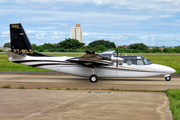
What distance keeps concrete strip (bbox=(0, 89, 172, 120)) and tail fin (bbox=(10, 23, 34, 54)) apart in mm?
8690

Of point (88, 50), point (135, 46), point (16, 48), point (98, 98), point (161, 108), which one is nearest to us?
point (161, 108)

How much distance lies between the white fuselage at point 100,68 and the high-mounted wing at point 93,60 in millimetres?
635

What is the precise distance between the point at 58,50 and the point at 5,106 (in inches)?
3069

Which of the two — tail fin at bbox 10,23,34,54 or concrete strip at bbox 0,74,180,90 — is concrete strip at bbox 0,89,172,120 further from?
tail fin at bbox 10,23,34,54

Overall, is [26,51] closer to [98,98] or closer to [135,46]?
[98,98]

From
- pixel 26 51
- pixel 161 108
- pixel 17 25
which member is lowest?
pixel 161 108

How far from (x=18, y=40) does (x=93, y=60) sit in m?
7.72

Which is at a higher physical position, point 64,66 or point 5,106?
point 64,66

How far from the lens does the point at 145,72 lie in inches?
846

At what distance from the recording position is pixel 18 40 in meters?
23.0

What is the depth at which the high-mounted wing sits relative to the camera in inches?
804

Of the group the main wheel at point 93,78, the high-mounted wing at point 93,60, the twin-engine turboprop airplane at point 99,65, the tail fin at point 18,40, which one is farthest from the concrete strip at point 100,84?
the tail fin at point 18,40

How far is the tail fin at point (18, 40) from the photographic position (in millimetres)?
22908

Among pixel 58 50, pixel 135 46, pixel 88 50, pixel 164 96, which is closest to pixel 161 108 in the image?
pixel 164 96
